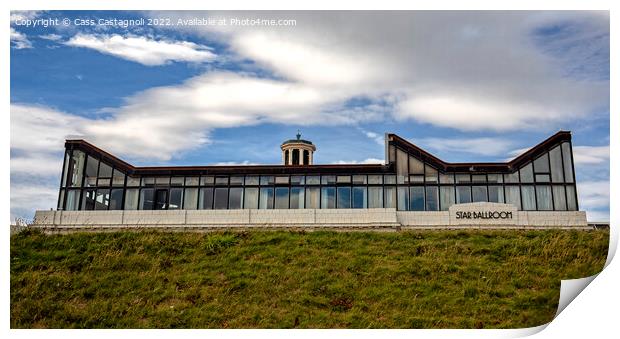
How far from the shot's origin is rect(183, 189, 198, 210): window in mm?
40688

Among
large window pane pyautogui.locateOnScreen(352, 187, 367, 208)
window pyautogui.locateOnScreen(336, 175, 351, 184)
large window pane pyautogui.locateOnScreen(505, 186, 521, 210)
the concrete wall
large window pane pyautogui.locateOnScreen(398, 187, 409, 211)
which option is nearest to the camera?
the concrete wall

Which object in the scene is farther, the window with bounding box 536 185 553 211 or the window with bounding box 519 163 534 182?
the window with bounding box 519 163 534 182

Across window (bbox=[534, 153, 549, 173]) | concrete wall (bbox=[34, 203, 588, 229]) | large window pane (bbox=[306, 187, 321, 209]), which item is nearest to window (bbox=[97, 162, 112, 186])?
concrete wall (bbox=[34, 203, 588, 229])

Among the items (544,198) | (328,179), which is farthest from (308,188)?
(544,198)

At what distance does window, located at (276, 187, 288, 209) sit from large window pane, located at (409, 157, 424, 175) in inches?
336

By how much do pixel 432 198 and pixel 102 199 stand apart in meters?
22.3

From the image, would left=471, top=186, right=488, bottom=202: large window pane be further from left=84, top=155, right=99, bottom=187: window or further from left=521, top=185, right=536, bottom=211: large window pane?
left=84, top=155, right=99, bottom=187: window

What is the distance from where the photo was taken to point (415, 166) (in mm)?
40188

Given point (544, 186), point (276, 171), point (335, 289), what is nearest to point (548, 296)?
point (335, 289)

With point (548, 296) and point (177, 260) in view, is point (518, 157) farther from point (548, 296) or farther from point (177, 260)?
point (177, 260)

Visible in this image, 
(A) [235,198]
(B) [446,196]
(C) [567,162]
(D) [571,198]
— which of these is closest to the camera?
(D) [571,198]

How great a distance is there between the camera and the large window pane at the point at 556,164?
129 feet

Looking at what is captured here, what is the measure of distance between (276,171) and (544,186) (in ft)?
58.0

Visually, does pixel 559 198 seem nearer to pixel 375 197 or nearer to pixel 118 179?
pixel 375 197
